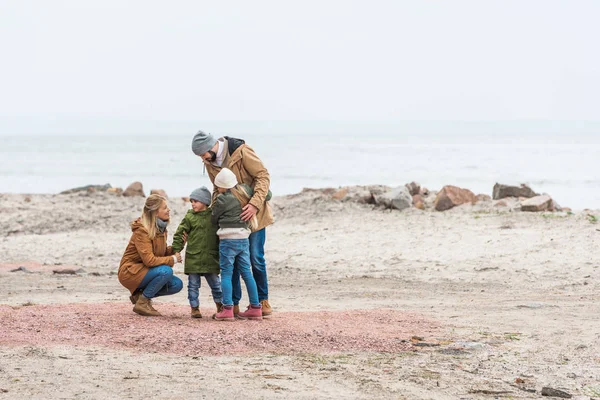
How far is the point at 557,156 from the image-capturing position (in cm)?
7175

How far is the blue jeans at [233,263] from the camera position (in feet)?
26.6

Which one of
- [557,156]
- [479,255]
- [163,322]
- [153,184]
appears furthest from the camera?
[557,156]

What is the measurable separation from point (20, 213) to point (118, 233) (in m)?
3.44

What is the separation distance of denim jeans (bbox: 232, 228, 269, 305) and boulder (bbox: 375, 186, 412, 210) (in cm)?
1022

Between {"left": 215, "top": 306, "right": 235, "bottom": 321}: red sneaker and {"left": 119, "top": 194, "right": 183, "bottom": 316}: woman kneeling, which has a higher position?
{"left": 119, "top": 194, "right": 183, "bottom": 316}: woman kneeling

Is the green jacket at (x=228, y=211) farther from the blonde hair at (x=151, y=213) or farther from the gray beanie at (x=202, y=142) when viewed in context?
the blonde hair at (x=151, y=213)

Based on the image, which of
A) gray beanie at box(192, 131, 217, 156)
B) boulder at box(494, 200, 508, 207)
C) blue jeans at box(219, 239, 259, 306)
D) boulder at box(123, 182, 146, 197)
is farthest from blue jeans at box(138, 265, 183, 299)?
boulder at box(123, 182, 146, 197)

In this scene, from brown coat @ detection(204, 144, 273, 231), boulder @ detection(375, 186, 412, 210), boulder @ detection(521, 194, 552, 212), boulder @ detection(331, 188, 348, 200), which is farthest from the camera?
boulder @ detection(331, 188, 348, 200)

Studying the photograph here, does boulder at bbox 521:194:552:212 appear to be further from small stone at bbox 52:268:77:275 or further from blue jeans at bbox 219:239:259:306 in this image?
blue jeans at bbox 219:239:259:306

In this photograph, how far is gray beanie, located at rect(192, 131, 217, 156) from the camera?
816 centimetres

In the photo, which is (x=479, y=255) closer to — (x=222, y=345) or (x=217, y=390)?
(x=222, y=345)

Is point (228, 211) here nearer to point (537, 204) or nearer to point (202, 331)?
point (202, 331)

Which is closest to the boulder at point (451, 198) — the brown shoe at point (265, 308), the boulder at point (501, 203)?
the boulder at point (501, 203)

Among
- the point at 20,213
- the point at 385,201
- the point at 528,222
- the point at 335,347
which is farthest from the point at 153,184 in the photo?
the point at 335,347
